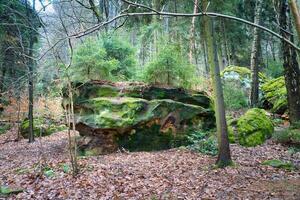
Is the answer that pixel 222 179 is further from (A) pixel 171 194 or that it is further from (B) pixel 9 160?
(B) pixel 9 160

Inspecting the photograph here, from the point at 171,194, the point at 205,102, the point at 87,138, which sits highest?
the point at 205,102

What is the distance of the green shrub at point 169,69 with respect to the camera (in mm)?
13141

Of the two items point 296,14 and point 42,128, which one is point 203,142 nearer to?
point 296,14

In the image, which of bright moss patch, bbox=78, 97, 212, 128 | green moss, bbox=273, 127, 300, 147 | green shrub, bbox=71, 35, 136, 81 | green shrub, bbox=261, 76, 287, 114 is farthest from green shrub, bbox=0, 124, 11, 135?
green moss, bbox=273, 127, 300, 147

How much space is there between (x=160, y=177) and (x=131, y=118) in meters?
4.00

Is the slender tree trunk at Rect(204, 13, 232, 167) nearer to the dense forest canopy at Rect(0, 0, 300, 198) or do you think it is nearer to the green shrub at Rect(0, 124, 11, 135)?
the dense forest canopy at Rect(0, 0, 300, 198)

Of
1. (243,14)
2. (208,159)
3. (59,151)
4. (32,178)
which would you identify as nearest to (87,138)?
(59,151)

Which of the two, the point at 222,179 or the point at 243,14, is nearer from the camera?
the point at 222,179

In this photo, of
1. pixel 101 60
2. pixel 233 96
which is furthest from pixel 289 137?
pixel 101 60

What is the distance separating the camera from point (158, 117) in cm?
1213

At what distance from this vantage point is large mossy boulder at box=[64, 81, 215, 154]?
39.1 ft

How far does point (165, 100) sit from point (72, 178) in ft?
17.2

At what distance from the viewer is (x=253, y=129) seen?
1191cm

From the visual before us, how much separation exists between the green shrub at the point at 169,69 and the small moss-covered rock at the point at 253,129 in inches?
113
